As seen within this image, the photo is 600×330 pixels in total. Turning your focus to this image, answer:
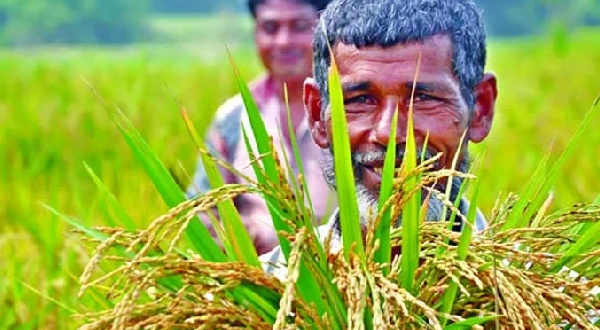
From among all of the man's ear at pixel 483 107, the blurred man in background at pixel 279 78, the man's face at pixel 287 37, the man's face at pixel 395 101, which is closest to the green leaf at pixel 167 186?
the man's face at pixel 395 101

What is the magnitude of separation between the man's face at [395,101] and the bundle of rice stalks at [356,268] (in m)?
0.23

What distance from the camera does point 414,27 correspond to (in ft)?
4.79

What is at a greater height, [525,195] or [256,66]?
[525,195]

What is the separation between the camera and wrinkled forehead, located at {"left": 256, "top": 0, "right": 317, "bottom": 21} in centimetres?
317

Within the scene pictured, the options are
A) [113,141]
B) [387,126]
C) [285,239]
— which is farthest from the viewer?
[113,141]

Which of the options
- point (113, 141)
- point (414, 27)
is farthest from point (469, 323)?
point (113, 141)

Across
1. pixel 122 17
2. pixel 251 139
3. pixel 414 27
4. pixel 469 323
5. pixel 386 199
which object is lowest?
pixel 122 17

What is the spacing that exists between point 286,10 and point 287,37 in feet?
0.24

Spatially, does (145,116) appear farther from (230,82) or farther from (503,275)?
(503,275)

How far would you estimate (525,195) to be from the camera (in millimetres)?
1272

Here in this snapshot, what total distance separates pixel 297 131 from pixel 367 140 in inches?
68.3

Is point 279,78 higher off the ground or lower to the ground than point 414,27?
lower

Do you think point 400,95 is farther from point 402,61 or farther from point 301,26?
point 301,26

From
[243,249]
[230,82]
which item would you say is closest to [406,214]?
[243,249]
